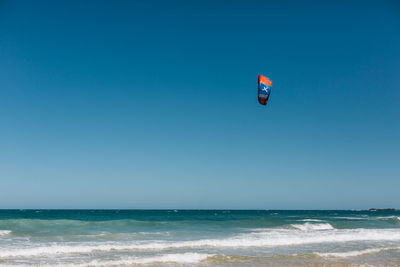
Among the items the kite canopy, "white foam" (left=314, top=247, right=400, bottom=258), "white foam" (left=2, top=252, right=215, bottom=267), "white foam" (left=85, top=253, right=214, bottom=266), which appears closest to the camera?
"white foam" (left=2, top=252, right=215, bottom=267)

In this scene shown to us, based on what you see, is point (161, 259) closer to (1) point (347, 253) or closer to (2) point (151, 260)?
(2) point (151, 260)

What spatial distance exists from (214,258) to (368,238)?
10.9 metres

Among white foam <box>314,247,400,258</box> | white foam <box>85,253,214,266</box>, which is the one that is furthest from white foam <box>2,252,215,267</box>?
white foam <box>314,247,400,258</box>

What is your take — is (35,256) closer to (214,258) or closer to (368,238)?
(214,258)

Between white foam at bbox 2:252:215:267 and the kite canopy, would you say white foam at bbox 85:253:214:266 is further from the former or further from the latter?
the kite canopy

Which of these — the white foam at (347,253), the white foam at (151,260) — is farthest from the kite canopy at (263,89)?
the white foam at (151,260)

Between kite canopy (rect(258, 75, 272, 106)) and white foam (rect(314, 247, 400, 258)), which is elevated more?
kite canopy (rect(258, 75, 272, 106))

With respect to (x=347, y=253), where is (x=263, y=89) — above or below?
above

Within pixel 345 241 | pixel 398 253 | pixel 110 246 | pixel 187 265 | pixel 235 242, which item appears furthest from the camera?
pixel 345 241

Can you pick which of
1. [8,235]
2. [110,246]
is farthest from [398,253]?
[8,235]

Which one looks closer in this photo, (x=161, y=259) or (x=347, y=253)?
(x=161, y=259)

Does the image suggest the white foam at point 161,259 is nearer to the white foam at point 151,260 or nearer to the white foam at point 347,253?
the white foam at point 151,260

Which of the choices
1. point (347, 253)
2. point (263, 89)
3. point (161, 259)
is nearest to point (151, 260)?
point (161, 259)

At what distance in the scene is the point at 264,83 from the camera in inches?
546
